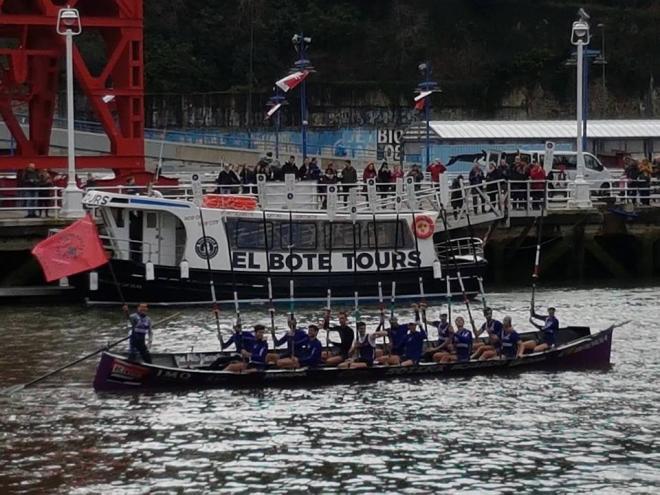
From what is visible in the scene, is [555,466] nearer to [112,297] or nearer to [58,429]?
[58,429]

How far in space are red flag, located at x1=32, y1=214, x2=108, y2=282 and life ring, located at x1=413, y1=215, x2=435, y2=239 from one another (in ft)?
41.0

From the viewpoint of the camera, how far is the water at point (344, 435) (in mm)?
23234

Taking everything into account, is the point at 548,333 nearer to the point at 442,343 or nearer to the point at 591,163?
the point at 442,343

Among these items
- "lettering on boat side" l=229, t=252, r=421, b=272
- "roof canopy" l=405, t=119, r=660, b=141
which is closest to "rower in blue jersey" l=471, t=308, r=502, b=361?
"lettering on boat side" l=229, t=252, r=421, b=272

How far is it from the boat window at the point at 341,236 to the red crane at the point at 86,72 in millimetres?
9024

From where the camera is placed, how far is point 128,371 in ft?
96.1

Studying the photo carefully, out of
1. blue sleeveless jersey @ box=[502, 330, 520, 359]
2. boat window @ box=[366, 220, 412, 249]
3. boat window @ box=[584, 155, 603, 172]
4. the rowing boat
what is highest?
boat window @ box=[584, 155, 603, 172]

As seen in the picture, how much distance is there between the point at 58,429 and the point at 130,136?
74.5 ft

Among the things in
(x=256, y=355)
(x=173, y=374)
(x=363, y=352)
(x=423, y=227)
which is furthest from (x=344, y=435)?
(x=423, y=227)

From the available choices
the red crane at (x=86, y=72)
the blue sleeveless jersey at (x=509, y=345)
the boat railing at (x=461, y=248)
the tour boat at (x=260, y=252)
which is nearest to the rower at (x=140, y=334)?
the blue sleeveless jersey at (x=509, y=345)

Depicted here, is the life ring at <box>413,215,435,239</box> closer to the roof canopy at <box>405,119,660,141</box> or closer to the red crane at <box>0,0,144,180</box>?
the red crane at <box>0,0,144,180</box>

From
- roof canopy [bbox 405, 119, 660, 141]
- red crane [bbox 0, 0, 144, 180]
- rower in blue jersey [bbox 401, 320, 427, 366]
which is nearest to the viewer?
rower in blue jersey [bbox 401, 320, 427, 366]

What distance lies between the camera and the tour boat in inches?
1570

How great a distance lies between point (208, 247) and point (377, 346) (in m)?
9.40
